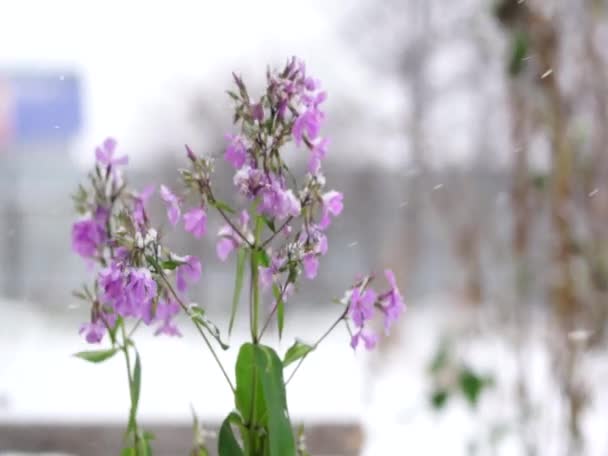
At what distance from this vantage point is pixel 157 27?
3.88m

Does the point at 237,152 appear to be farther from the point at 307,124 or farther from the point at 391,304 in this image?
the point at 391,304

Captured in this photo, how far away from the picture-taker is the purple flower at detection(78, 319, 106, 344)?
26.5 inches

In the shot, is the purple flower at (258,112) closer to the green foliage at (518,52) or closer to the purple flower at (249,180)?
the purple flower at (249,180)

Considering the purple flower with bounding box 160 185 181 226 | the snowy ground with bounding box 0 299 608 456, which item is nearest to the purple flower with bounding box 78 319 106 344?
the purple flower with bounding box 160 185 181 226

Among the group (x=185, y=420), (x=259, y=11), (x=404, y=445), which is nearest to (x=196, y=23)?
(x=259, y=11)

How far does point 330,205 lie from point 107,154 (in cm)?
19

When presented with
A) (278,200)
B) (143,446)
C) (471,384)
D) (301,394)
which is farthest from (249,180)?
(301,394)

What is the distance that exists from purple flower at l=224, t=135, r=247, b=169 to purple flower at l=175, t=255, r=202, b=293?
76mm

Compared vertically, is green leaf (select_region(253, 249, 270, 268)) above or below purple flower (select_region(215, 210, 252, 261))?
below

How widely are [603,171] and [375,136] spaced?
329 cm

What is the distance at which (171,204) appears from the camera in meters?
0.64

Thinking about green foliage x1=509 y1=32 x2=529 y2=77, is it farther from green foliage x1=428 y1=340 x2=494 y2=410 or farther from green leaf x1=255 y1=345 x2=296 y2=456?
green leaf x1=255 y1=345 x2=296 y2=456

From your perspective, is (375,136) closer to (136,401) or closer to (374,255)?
(374,255)

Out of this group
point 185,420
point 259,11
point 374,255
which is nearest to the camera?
point 185,420
